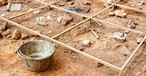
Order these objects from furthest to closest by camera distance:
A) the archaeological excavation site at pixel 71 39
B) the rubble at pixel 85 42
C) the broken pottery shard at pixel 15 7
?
the broken pottery shard at pixel 15 7
the rubble at pixel 85 42
the archaeological excavation site at pixel 71 39

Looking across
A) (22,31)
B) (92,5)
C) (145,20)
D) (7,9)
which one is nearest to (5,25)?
(22,31)

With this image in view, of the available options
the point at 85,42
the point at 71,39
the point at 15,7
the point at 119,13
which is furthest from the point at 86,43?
the point at 15,7

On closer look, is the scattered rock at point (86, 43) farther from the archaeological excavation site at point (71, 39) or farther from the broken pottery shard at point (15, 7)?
the broken pottery shard at point (15, 7)

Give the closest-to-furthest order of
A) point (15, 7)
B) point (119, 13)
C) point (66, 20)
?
point (66, 20), point (119, 13), point (15, 7)

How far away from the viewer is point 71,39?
11.5ft

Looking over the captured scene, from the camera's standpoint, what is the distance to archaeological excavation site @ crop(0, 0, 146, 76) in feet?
9.25

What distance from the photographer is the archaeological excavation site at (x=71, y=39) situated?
2.82 meters

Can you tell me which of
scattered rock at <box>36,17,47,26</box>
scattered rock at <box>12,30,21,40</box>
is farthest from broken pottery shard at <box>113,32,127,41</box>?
scattered rock at <box>12,30,21,40</box>

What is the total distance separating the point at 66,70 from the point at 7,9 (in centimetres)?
218

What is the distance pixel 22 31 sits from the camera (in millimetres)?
3693

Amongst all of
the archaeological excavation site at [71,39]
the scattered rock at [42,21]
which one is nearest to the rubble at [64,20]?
the archaeological excavation site at [71,39]

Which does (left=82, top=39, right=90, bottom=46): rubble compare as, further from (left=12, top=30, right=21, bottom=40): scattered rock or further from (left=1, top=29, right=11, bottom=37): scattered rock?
(left=1, top=29, right=11, bottom=37): scattered rock

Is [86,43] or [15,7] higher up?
[15,7]

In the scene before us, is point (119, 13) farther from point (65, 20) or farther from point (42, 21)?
point (42, 21)
